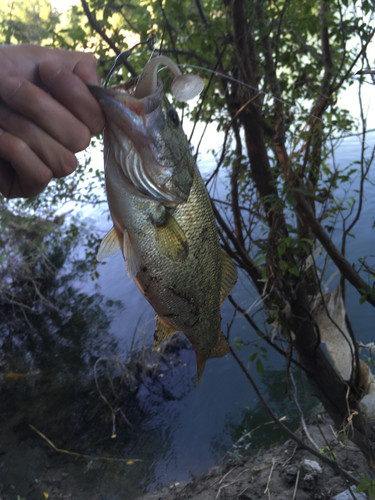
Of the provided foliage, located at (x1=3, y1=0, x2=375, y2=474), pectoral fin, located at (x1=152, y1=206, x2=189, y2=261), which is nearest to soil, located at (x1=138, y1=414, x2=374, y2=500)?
foliage, located at (x1=3, y1=0, x2=375, y2=474)

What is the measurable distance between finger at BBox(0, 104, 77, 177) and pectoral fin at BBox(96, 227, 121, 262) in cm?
28

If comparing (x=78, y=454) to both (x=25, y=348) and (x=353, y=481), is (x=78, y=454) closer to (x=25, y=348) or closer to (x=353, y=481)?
(x=25, y=348)

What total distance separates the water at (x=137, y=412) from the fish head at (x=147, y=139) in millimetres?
2907

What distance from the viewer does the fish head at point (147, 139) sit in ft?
2.78

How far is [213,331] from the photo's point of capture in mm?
1189

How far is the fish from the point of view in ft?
2.87

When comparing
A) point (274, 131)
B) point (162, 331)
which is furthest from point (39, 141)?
point (274, 131)

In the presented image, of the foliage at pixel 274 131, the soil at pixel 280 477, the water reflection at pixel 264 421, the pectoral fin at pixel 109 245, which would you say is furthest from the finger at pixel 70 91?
the water reflection at pixel 264 421

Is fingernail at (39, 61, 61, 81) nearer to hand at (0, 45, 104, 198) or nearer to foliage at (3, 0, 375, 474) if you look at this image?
hand at (0, 45, 104, 198)

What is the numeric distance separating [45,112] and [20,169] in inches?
5.5

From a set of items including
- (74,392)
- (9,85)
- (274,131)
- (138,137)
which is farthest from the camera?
(74,392)

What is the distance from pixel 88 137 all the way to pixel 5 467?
5113mm

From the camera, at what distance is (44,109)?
2.36 ft

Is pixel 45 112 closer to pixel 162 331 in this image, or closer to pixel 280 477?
pixel 162 331
